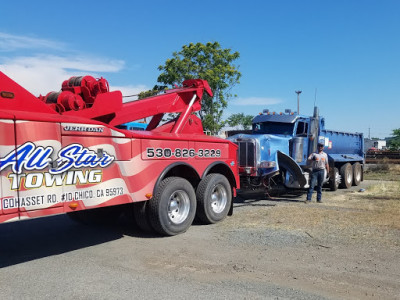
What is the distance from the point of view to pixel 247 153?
11133 millimetres

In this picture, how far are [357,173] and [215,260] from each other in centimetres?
1273

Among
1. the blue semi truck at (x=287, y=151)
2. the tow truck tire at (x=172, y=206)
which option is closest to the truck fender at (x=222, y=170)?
the tow truck tire at (x=172, y=206)

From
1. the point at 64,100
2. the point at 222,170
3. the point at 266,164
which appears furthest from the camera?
the point at 266,164

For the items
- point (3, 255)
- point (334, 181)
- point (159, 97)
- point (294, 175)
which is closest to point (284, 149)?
point (294, 175)

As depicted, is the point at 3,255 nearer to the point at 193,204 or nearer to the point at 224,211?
the point at 193,204

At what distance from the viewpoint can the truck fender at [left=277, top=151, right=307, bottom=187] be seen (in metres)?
11.5

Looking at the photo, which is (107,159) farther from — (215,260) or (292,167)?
(292,167)

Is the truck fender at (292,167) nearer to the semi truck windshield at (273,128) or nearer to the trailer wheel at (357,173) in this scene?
the semi truck windshield at (273,128)

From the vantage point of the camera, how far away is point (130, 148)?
609 centimetres

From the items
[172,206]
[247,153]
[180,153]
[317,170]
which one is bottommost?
Answer: [172,206]

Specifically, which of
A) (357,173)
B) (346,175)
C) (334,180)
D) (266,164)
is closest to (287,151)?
(266,164)

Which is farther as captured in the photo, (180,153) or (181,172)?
(181,172)

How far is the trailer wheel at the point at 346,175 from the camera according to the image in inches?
598

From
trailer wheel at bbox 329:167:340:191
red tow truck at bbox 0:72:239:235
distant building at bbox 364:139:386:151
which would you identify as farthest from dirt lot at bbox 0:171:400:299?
distant building at bbox 364:139:386:151
